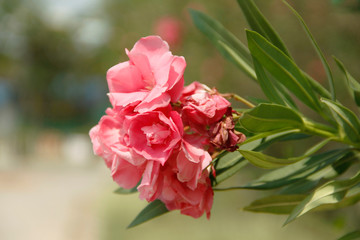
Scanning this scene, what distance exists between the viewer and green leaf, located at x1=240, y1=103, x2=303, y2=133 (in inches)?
23.1

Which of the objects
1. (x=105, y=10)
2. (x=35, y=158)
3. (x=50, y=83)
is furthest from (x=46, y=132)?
(x=105, y=10)

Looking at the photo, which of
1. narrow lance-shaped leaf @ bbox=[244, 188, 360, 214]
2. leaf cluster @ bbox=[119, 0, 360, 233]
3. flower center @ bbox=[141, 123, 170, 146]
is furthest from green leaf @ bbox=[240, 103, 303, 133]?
narrow lance-shaped leaf @ bbox=[244, 188, 360, 214]

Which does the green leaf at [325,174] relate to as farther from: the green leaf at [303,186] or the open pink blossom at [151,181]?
the open pink blossom at [151,181]

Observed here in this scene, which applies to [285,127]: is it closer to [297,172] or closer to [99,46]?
[297,172]

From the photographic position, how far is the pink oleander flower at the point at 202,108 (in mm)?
606

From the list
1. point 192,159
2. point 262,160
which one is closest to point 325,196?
point 262,160

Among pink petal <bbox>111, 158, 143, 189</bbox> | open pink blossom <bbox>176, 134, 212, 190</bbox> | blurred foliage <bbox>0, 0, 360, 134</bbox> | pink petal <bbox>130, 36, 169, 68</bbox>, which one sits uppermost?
blurred foliage <bbox>0, 0, 360, 134</bbox>

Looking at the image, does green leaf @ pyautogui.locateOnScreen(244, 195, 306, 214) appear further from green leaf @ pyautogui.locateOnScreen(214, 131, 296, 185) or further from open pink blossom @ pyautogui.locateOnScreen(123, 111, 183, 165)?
open pink blossom @ pyautogui.locateOnScreen(123, 111, 183, 165)

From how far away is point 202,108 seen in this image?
603 millimetres

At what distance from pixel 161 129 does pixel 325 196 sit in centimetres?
28

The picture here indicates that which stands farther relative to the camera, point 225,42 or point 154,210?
point 225,42

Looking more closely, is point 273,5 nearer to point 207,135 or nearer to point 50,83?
point 207,135

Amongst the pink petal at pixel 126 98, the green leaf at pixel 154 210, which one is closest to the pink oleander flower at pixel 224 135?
the pink petal at pixel 126 98

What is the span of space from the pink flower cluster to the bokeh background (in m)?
0.46
